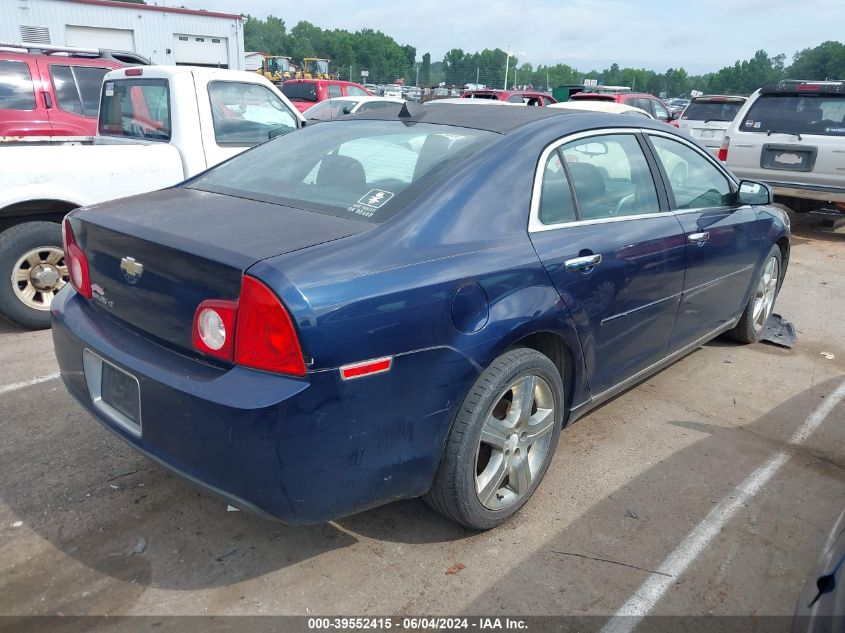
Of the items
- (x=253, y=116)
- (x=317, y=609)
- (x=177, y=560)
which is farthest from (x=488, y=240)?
(x=253, y=116)

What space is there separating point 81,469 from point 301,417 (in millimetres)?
1704

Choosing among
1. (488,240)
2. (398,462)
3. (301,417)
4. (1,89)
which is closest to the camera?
(301,417)

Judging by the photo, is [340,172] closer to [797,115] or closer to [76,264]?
[76,264]

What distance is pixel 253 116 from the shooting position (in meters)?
6.09

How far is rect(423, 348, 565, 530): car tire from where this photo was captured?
2.56 m

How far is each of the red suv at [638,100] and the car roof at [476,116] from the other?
13670 millimetres

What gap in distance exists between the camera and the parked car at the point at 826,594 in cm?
157

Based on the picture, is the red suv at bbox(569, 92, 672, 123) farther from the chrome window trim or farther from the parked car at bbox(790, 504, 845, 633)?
the parked car at bbox(790, 504, 845, 633)

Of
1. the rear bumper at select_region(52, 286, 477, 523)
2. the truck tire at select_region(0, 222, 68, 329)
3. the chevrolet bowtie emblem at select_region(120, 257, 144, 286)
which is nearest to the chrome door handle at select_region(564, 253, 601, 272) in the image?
the rear bumper at select_region(52, 286, 477, 523)

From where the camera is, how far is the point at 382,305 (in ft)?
7.32

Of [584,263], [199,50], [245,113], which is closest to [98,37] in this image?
[199,50]

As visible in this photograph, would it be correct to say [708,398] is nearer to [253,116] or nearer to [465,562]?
[465,562]

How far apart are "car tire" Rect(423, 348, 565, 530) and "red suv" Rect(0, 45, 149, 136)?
7.08 metres

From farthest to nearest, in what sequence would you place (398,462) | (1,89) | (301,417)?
1. (1,89)
2. (398,462)
3. (301,417)
